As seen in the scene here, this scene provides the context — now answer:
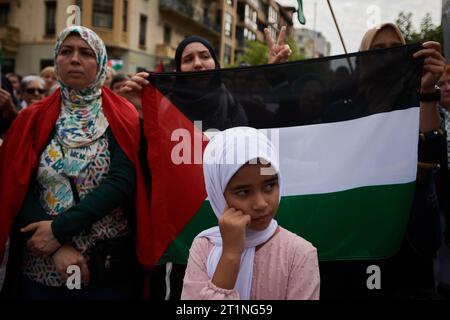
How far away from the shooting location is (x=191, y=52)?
2830 mm

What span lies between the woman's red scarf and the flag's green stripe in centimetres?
63

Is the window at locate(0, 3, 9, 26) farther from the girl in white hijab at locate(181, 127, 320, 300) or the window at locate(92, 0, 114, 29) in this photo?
the girl in white hijab at locate(181, 127, 320, 300)

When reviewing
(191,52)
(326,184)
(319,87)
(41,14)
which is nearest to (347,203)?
(326,184)

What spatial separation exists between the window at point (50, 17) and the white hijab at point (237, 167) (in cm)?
2127

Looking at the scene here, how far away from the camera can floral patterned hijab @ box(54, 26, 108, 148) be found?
2184 millimetres

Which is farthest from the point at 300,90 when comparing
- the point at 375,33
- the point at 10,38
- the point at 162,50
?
A: the point at 162,50

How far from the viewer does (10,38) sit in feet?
71.7

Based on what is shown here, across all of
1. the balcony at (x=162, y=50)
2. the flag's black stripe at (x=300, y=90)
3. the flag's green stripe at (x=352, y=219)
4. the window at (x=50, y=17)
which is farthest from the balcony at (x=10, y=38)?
the flag's green stripe at (x=352, y=219)

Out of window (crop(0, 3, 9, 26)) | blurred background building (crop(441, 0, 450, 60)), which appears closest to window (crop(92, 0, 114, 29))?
window (crop(0, 3, 9, 26))

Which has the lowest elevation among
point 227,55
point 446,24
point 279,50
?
point 279,50

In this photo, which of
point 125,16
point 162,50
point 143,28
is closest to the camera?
point 125,16

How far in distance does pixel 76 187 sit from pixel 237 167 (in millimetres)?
959

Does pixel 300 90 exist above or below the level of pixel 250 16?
below

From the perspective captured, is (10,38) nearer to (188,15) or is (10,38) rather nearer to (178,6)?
(178,6)
